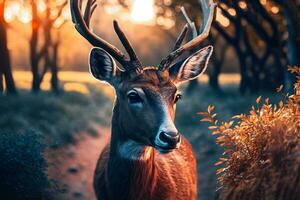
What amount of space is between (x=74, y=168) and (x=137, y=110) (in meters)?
7.61

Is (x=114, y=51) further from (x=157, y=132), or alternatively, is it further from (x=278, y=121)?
(x=278, y=121)

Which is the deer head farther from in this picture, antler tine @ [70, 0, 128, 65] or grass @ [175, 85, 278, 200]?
grass @ [175, 85, 278, 200]

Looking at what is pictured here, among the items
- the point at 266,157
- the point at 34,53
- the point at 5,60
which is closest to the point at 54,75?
the point at 34,53

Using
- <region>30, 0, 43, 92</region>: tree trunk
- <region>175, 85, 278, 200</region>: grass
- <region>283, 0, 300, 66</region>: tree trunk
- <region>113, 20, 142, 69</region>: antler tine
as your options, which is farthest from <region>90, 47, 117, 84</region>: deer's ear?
<region>30, 0, 43, 92</region>: tree trunk

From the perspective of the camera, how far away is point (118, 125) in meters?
6.98

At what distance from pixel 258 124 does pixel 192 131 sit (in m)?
11.3

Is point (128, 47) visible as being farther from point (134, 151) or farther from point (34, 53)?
point (34, 53)

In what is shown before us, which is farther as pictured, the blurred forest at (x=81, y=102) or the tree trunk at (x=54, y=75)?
the tree trunk at (x=54, y=75)

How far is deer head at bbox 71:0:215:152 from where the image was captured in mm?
6348

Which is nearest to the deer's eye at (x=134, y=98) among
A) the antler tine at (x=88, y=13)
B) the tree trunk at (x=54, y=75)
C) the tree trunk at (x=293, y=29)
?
the antler tine at (x=88, y=13)

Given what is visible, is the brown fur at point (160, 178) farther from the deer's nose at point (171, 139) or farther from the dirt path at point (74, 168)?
the dirt path at point (74, 168)

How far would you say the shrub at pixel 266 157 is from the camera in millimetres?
5320

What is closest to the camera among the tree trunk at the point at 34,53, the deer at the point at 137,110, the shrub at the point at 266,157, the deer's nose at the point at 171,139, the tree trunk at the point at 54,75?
the shrub at the point at 266,157

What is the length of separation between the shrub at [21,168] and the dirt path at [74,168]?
99cm
